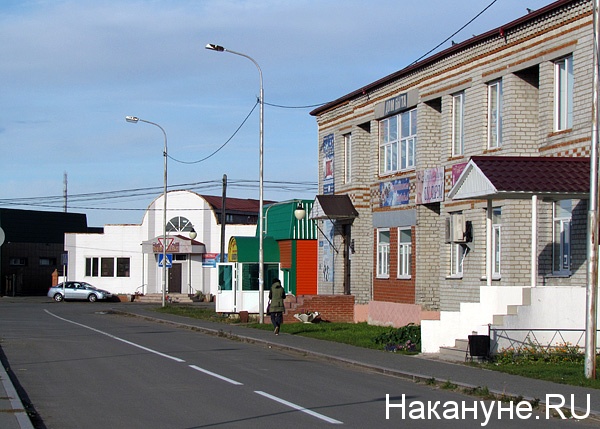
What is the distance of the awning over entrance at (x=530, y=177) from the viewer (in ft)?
63.0

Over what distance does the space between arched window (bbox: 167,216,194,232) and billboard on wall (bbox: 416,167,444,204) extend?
39.6 meters

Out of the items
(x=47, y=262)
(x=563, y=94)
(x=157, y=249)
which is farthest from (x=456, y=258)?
(x=47, y=262)

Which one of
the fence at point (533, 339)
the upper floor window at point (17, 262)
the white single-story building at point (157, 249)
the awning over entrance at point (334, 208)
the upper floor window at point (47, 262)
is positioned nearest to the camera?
the fence at point (533, 339)

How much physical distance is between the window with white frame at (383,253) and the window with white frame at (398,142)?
213 centimetres

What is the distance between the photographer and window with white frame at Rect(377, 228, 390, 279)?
102ft

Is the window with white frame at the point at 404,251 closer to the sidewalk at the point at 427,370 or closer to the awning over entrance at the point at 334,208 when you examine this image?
the awning over entrance at the point at 334,208

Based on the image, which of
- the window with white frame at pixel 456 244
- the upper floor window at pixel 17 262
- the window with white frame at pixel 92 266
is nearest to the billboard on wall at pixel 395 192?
the window with white frame at pixel 456 244

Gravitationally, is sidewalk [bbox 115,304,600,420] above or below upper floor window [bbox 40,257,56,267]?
below

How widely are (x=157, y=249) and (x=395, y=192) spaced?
3737cm

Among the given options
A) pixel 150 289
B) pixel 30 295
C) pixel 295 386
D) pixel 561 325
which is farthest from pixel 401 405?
pixel 30 295

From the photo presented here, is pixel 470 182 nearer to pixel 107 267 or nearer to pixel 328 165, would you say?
pixel 328 165

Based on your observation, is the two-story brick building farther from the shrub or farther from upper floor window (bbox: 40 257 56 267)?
upper floor window (bbox: 40 257 56 267)

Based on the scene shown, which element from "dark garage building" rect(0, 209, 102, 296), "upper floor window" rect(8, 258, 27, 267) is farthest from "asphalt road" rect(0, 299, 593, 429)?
"upper floor window" rect(8, 258, 27, 267)

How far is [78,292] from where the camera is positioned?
63281mm
